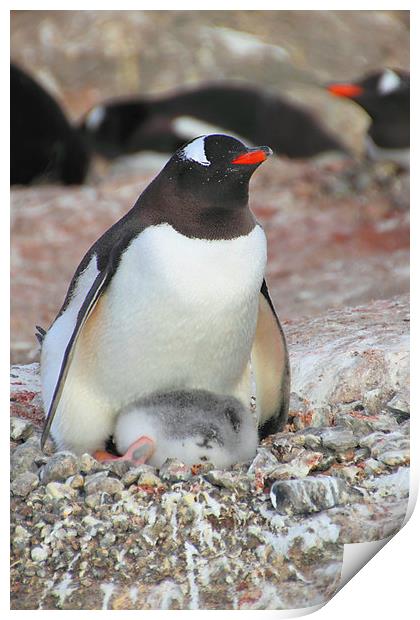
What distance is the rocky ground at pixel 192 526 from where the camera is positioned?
1.78 meters

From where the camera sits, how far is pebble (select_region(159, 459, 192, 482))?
1.81 meters

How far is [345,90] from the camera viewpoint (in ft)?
8.16

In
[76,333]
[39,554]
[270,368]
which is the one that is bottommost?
[39,554]

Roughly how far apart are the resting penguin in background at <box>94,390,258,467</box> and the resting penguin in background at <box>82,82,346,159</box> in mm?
679

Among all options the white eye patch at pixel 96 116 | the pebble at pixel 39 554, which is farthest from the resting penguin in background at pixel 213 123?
the pebble at pixel 39 554

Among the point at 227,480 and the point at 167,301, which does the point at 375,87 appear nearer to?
the point at 167,301

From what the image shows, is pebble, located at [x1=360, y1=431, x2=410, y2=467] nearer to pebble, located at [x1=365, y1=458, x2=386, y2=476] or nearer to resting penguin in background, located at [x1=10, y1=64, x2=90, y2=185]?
pebble, located at [x1=365, y1=458, x2=386, y2=476]

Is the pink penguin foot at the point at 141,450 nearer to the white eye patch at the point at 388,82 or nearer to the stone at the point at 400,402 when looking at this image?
the stone at the point at 400,402

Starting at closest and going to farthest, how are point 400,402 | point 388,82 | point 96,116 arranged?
point 400,402 → point 388,82 → point 96,116

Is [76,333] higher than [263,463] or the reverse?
higher

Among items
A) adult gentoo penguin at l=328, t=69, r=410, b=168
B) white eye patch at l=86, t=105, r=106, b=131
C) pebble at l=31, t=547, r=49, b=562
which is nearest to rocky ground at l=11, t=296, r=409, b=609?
pebble at l=31, t=547, r=49, b=562

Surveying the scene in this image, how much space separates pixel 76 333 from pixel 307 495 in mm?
441

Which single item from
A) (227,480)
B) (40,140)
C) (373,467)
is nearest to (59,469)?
(227,480)
